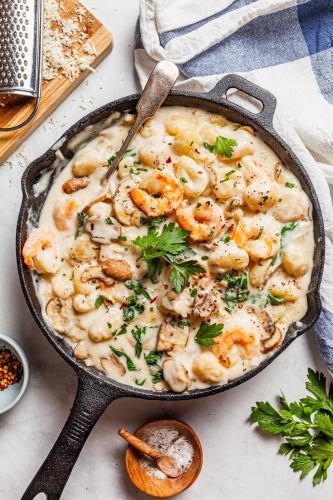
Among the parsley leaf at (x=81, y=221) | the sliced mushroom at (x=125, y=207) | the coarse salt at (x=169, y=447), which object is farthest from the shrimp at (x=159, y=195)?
the coarse salt at (x=169, y=447)

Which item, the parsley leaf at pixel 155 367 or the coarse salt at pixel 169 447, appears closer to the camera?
the parsley leaf at pixel 155 367

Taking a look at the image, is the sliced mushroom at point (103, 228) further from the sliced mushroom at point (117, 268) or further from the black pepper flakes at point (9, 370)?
the black pepper flakes at point (9, 370)

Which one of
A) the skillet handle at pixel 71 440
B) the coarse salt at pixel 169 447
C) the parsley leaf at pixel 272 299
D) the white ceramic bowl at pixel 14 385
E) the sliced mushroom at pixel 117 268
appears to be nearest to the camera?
the skillet handle at pixel 71 440

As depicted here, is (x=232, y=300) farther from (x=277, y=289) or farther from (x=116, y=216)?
(x=116, y=216)

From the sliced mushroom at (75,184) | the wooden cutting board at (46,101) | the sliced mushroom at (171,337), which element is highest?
the wooden cutting board at (46,101)

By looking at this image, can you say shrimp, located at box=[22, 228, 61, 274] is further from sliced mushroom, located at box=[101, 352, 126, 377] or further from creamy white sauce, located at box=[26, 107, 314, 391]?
sliced mushroom, located at box=[101, 352, 126, 377]

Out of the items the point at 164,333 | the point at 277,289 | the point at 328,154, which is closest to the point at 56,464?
the point at 164,333

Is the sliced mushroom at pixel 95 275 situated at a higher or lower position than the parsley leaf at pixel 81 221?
lower
